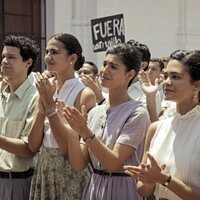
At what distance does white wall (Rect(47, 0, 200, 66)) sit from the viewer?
7.61 metres

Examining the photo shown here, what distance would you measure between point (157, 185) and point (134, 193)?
27cm

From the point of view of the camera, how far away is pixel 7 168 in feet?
9.47

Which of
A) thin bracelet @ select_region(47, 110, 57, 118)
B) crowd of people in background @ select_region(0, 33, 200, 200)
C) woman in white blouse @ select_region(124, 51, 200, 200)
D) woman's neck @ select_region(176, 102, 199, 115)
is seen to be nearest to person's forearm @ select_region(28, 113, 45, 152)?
crowd of people in background @ select_region(0, 33, 200, 200)

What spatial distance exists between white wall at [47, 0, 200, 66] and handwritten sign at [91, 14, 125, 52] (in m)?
1.96

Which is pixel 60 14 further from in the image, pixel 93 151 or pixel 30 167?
pixel 93 151

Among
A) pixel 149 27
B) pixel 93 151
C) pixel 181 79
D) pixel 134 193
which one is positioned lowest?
pixel 134 193

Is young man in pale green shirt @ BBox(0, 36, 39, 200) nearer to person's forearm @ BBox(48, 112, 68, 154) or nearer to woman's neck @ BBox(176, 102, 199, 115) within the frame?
person's forearm @ BBox(48, 112, 68, 154)

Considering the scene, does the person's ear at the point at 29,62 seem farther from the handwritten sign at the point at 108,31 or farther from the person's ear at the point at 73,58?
the handwritten sign at the point at 108,31

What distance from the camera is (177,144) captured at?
2264 mm

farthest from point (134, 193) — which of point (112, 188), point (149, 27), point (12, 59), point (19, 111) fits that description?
point (149, 27)

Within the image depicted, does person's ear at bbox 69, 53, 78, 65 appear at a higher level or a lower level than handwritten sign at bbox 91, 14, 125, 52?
lower

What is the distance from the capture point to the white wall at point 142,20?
25.0 ft

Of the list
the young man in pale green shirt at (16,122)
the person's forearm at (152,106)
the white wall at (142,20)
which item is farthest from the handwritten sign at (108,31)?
the young man in pale green shirt at (16,122)

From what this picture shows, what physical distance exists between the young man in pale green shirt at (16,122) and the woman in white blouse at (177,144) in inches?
30.6
